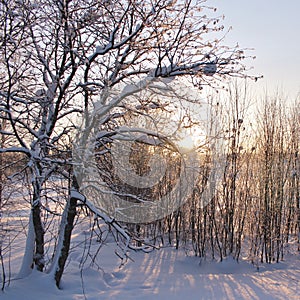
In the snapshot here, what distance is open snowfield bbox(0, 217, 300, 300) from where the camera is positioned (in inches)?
187

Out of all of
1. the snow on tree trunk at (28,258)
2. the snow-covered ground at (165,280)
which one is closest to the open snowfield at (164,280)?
the snow-covered ground at (165,280)

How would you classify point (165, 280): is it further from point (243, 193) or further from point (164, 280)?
point (243, 193)

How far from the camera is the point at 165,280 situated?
6.41 m

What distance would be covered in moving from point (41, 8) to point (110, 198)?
298 centimetres

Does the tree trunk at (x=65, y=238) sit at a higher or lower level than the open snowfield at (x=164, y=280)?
higher

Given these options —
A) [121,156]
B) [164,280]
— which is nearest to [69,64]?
[121,156]

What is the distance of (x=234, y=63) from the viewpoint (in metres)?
4.32

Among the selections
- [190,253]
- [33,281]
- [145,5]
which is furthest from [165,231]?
[145,5]

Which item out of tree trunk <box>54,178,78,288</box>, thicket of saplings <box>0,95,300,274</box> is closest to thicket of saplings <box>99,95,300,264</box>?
thicket of saplings <box>0,95,300,274</box>

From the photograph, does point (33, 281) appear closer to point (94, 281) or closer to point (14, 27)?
point (94, 281)

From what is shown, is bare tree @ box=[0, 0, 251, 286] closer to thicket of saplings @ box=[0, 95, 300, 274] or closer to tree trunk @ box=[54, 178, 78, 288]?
tree trunk @ box=[54, 178, 78, 288]

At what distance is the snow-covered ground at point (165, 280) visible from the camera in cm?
473

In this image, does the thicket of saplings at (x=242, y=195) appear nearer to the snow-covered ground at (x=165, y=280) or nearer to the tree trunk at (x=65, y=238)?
the snow-covered ground at (x=165, y=280)

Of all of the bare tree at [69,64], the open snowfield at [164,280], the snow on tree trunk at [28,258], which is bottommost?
the open snowfield at [164,280]
